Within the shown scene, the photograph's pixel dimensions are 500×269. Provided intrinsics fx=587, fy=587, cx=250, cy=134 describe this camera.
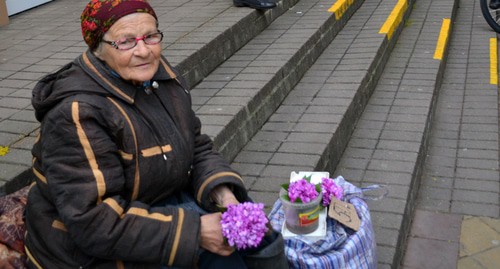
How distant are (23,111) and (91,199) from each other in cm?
200

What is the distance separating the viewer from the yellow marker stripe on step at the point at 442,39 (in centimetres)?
623

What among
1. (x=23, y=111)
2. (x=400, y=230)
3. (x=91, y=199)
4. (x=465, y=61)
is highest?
(x=91, y=199)

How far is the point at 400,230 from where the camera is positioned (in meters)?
3.36

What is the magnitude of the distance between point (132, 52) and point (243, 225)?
72cm

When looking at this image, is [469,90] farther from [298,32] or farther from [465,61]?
[298,32]

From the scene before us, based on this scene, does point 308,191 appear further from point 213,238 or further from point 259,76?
point 259,76

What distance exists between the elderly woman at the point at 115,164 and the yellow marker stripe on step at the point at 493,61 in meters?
4.91

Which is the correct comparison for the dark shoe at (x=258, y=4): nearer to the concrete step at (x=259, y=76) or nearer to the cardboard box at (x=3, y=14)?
the concrete step at (x=259, y=76)

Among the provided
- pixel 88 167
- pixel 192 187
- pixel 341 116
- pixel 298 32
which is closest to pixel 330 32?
pixel 298 32

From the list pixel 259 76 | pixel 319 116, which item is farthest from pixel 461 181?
pixel 259 76

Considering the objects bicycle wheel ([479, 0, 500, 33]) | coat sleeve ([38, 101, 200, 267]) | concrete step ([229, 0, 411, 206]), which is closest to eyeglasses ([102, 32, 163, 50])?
coat sleeve ([38, 101, 200, 267])

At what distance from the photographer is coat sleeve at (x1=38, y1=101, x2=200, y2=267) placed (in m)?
1.85

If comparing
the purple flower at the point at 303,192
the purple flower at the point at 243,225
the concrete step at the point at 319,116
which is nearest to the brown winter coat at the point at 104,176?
the purple flower at the point at 243,225

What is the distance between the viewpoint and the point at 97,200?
188 centimetres
